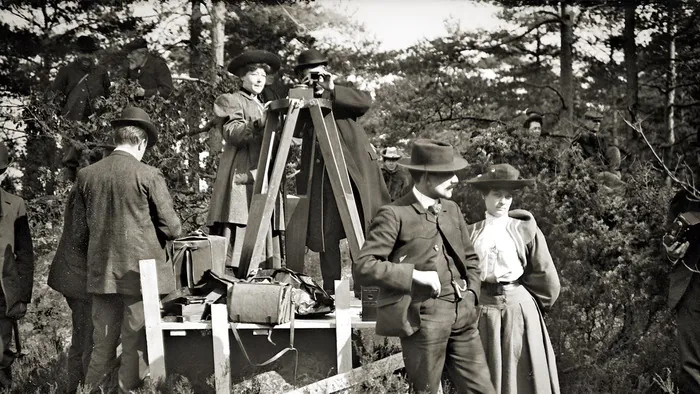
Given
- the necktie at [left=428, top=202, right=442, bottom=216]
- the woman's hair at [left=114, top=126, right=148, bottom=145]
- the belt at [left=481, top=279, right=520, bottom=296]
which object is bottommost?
the belt at [left=481, top=279, right=520, bottom=296]

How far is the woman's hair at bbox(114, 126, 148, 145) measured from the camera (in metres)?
6.20

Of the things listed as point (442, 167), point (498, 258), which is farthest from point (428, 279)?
point (498, 258)

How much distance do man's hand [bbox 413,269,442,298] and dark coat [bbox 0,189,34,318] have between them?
3.67 metres

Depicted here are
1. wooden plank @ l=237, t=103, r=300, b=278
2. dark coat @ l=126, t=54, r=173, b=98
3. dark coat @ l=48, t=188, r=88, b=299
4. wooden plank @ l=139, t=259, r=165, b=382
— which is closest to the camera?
wooden plank @ l=139, t=259, r=165, b=382

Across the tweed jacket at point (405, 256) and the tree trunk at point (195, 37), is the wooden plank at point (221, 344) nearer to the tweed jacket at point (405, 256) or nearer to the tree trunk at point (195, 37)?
the tweed jacket at point (405, 256)

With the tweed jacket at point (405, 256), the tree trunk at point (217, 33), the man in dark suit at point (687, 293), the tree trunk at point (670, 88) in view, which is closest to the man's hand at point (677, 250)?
the man in dark suit at point (687, 293)

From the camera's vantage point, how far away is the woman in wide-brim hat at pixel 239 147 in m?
7.36

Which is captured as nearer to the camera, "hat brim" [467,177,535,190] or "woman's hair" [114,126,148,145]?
"hat brim" [467,177,535,190]

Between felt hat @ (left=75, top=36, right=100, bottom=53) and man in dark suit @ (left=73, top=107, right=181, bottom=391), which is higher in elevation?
felt hat @ (left=75, top=36, right=100, bottom=53)

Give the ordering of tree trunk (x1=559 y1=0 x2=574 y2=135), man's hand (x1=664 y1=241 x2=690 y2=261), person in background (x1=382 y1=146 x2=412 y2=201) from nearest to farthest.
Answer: man's hand (x1=664 y1=241 x2=690 y2=261) → person in background (x1=382 y1=146 x2=412 y2=201) → tree trunk (x1=559 y1=0 x2=574 y2=135)

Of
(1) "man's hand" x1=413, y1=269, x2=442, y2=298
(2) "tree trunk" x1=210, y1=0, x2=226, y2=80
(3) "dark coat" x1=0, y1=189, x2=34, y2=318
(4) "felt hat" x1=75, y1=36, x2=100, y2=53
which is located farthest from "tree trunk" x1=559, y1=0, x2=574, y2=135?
(1) "man's hand" x1=413, y1=269, x2=442, y2=298

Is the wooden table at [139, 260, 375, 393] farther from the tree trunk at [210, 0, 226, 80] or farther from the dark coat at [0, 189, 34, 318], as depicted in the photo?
the tree trunk at [210, 0, 226, 80]

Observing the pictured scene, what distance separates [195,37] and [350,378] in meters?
12.1

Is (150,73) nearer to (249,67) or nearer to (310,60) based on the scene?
(249,67)
